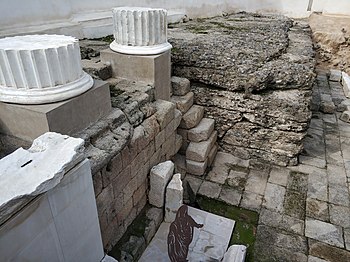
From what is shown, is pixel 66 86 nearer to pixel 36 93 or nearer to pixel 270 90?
pixel 36 93

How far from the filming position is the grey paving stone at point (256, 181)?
4.24 meters

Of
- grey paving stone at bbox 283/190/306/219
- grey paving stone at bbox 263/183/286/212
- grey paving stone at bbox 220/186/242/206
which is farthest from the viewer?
grey paving stone at bbox 220/186/242/206

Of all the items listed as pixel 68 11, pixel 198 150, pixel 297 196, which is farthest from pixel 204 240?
pixel 68 11

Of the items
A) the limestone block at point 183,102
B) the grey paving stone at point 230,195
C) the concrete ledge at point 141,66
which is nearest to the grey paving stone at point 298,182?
the grey paving stone at point 230,195

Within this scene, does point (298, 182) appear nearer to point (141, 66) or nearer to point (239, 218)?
point (239, 218)

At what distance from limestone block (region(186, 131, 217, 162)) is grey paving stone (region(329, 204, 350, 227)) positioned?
190 centimetres

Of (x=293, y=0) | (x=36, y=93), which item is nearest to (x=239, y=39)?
(x=36, y=93)

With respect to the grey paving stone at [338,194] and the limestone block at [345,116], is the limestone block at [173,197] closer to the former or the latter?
the grey paving stone at [338,194]

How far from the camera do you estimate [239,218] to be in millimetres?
3768

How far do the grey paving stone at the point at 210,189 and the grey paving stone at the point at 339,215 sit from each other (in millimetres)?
1539

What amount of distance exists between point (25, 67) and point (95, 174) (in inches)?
41.0

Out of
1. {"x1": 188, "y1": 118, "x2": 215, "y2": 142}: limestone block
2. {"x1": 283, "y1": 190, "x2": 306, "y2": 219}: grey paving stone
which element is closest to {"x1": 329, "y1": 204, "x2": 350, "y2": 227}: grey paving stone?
{"x1": 283, "y1": 190, "x2": 306, "y2": 219}: grey paving stone

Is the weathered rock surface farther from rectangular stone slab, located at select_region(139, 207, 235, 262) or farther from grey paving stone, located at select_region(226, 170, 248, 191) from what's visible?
rectangular stone slab, located at select_region(139, 207, 235, 262)

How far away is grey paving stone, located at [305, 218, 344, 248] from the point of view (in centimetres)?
342
